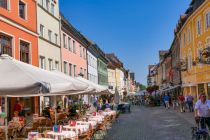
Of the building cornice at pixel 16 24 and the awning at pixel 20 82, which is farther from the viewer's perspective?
the building cornice at pixel 16 24

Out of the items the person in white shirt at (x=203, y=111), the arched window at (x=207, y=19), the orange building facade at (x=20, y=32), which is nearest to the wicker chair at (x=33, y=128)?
the orange building facade at (x=20, y=32)

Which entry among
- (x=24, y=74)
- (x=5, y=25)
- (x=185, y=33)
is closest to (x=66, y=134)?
(x=24, y=74)

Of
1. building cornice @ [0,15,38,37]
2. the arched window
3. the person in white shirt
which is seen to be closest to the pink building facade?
building cornice @ [0,15,38,37]

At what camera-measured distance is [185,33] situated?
45812 mm

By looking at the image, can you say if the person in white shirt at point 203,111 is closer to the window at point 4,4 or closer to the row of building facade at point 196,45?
the window at point 4,4

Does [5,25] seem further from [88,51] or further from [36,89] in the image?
[88,51]

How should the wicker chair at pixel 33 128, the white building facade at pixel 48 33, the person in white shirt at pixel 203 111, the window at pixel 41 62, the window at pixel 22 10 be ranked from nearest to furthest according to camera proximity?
the person in white shirt at pixel 203 111 < the wicker chair at pixel 33 128 < the window at pixel 22 10 < the window at pixel 41 62 < the white building facade at pixel 48 33

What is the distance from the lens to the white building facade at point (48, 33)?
91.5ft

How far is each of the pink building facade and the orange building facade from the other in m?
8.85

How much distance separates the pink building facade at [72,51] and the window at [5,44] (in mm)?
12589

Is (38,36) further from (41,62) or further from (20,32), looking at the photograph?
(20,32)

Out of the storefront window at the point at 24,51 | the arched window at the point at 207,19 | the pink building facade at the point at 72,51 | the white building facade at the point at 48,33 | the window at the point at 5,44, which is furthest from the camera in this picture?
the pink building facade at the point at 72,51

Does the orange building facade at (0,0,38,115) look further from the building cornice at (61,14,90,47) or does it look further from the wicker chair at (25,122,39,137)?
the building cornice at (61,14,90,47)

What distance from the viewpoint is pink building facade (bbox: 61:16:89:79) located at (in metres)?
35.6
